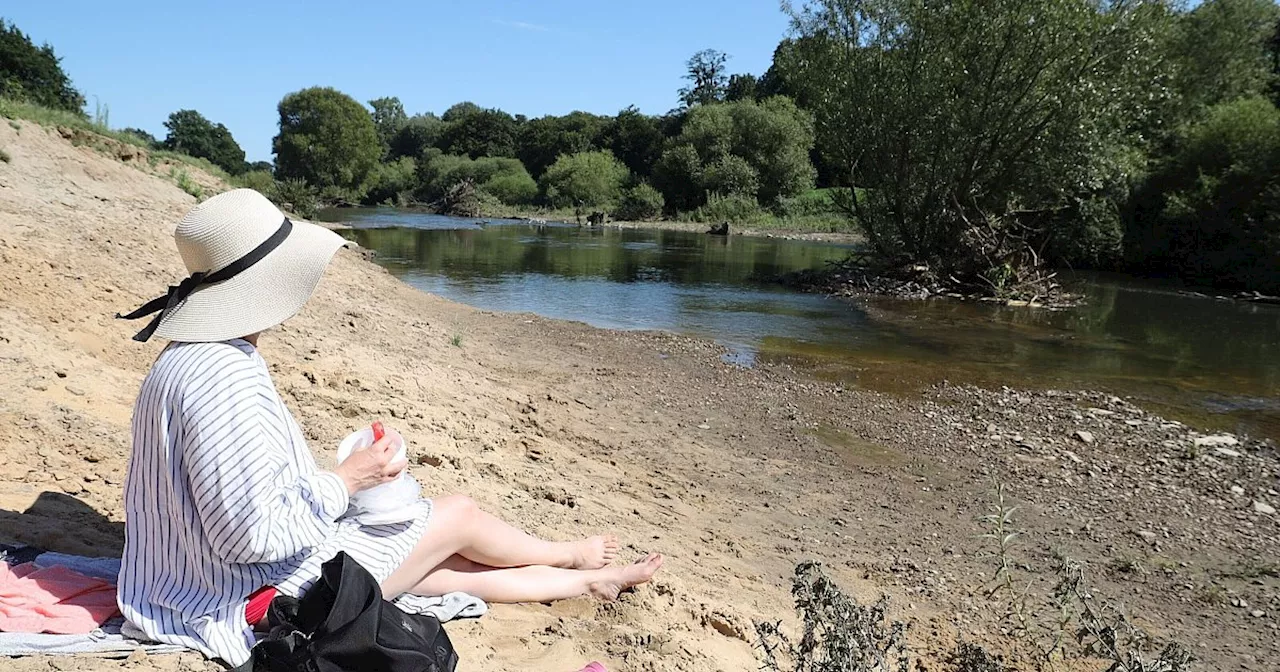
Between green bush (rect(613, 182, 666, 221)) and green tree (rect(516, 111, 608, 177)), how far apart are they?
55.3 ft

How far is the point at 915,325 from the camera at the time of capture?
59.0 feet

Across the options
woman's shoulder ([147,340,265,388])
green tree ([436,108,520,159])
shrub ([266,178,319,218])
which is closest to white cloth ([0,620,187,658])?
woman's shoulder ([147,340,265,388])

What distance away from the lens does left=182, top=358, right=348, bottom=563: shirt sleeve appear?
2465mm

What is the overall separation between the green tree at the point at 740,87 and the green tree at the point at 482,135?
71.6 feet

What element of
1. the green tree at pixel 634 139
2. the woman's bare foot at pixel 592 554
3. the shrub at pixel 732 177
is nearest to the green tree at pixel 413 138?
the green tree at pixel 634 139

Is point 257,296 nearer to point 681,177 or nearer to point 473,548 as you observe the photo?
point 473,548

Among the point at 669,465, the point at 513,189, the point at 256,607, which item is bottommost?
the point at 669,465

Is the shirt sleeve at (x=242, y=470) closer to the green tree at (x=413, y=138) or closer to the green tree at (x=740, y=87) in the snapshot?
the green tree at (x=740, y=87)

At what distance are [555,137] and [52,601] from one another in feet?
265

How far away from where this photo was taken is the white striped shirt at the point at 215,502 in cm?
248

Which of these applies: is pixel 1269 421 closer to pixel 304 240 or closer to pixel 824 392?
pixel 824 392

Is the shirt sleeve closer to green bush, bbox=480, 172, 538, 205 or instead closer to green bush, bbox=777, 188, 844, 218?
green bush, bbox=777, 188, 844, 218

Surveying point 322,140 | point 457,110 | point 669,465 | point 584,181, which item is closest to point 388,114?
point 457,110

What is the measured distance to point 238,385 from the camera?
252 cm
